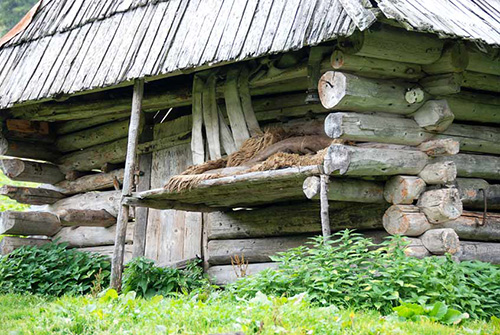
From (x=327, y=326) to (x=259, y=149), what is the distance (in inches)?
148

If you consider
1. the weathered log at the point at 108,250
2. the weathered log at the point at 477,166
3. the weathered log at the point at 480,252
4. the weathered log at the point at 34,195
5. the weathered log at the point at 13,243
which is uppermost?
the weathered log at the point at 34,195

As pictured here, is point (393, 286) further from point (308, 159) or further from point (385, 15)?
point (385, 15)

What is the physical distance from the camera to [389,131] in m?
7.60

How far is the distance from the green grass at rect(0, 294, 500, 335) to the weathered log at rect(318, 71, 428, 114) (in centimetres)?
228

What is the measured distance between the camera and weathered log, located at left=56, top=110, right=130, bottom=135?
37.7 ft

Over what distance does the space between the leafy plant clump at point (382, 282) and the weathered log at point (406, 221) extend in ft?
1.21

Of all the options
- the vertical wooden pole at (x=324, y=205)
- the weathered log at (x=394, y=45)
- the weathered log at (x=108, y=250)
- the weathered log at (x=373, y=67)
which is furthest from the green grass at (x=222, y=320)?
the weathered log at (x=108, y=250)

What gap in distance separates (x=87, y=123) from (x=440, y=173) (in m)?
6.79

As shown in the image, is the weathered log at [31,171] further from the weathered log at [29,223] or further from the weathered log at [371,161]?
the weathered log at [371,161]

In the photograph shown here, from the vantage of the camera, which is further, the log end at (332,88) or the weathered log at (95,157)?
the weathered log at (95,157)

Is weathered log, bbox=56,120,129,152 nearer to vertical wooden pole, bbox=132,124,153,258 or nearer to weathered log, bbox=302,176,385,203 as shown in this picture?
vertical wooden pole, bbox=132,124,153,258

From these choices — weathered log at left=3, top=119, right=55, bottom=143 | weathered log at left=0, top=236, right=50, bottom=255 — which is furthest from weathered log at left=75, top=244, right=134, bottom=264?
weathered log at left=3, top=119, right=55, bottom=143

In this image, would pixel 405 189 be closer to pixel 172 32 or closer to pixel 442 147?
pixel 442 147

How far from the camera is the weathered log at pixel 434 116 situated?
7.70 m
